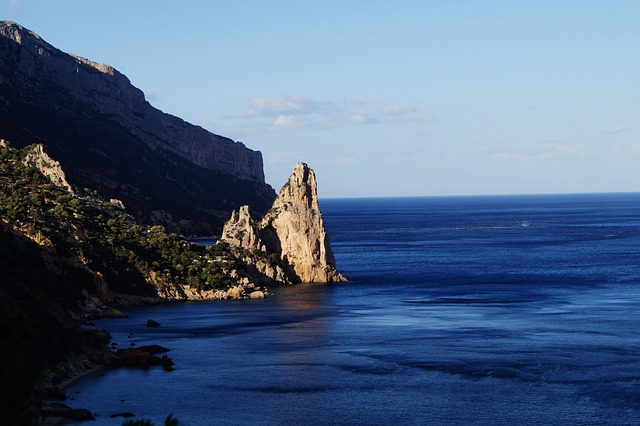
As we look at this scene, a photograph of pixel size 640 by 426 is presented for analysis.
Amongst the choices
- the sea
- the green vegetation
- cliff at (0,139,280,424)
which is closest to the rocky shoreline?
cliff at (0,139,280,424)

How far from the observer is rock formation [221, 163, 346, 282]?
142 m

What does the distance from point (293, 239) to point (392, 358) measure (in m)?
64.5

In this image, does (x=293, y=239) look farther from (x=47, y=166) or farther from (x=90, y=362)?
(x=90, y=362)

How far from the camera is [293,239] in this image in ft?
474

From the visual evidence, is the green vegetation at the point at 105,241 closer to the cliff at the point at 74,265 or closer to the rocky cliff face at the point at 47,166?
the cliff at the point at 74,265

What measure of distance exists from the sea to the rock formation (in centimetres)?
682

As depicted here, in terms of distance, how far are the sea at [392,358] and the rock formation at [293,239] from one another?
682cm

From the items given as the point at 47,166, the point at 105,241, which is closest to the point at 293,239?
the point at 105,241

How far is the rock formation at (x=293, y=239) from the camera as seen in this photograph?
142000 millimetres

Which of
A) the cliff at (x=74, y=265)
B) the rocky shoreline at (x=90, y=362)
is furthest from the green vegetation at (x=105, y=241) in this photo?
the rocky shoreline at (x=90, y=362)

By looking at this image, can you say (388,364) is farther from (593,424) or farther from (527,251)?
(527,251)

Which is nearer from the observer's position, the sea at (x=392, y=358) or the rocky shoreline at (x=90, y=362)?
the rocky shoreline at (x=90, y=362)

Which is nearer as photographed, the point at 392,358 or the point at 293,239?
the point at 392,358

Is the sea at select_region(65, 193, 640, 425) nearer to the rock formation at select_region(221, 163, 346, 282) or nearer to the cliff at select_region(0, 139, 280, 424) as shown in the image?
the cliff at select_region(0, 139, 280, 424)
